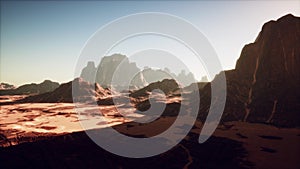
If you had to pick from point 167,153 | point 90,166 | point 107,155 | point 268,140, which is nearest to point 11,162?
point 90,166

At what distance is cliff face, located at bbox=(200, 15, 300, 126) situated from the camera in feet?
391

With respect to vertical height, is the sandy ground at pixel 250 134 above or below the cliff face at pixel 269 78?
below

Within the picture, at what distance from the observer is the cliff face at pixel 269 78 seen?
11931 cm

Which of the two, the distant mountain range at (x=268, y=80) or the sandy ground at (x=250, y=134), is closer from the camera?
the sandy ground at (x=250, y=134)

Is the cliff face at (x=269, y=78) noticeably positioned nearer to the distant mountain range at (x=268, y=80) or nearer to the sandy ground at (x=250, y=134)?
the distant mountain range at (x=268, y=80)

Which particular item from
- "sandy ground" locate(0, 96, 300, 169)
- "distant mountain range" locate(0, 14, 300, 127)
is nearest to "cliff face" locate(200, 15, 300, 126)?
"distant mountain range" locate(0, 14, 300, 127)

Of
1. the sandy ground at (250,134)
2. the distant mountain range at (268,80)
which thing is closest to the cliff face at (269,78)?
the distant mountain range at (268,80)

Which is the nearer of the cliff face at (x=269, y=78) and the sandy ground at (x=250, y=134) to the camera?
the sandy ground at (x=250, y=134)

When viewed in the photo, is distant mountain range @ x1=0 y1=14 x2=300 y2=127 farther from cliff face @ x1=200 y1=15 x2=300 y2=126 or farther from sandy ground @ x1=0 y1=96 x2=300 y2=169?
sandy ground @ x1=0 y1=96 x2=300 y2=169

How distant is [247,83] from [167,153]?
86.9m

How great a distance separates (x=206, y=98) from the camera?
14962 cm

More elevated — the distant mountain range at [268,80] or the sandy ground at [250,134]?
the distant mountain range at [268,80]

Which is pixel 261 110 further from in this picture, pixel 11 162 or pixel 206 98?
pixel 11 162

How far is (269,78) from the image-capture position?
A: 13288 centimetres
